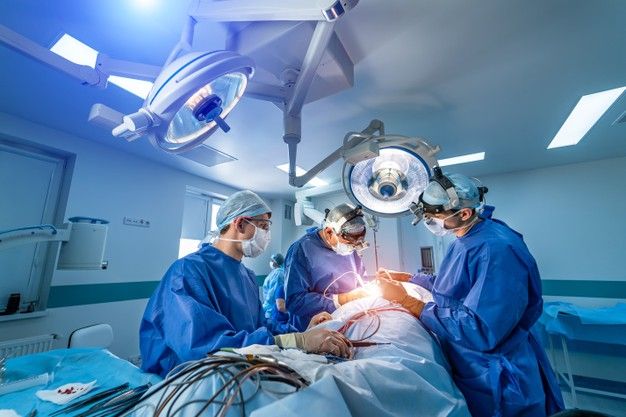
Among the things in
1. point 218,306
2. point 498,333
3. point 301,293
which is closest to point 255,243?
point 218,306

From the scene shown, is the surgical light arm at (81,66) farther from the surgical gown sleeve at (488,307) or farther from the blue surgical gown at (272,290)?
the blue surgical gown at (272,290)

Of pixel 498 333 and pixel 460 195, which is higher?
pixel 460 195

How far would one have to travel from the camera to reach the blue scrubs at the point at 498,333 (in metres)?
1.06

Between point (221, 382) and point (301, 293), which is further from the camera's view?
point (301, 293)

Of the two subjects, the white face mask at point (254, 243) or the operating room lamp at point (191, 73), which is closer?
the operating room lamp at point (191, 73)

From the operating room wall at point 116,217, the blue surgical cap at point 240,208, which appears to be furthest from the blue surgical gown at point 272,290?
the blue surgical cap at point 240,208

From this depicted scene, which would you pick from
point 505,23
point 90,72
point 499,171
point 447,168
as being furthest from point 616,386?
point 90,72

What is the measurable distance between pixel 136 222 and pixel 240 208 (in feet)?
7.44

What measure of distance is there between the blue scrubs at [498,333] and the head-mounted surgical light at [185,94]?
1.20m

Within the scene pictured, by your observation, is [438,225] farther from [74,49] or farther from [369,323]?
[74,49]

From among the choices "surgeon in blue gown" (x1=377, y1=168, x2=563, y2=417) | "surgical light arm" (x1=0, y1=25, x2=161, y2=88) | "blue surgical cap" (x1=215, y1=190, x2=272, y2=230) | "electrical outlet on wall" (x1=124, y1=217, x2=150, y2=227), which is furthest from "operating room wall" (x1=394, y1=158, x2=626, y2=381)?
"electrical outlet on wall" (x1=124, y1=217, x2=150, y2=227)

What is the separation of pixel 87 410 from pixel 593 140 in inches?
166

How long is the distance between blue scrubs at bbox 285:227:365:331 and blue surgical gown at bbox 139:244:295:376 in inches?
16.5

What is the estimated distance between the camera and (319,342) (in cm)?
93
